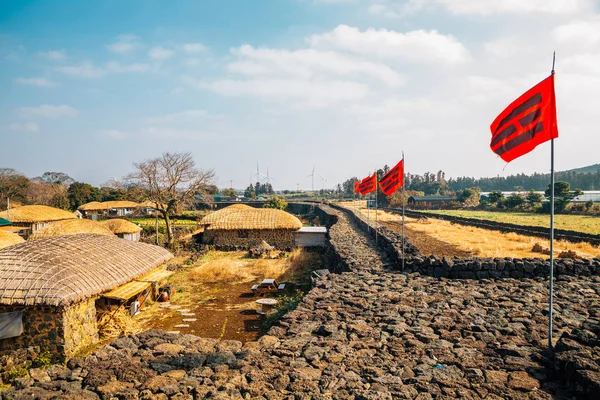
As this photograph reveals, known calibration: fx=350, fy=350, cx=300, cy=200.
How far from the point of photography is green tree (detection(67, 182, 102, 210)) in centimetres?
5344

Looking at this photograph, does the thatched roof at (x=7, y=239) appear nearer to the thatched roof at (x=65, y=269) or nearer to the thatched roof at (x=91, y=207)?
the thatched roof at (x=65, y=269)

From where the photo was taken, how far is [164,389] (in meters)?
4.31

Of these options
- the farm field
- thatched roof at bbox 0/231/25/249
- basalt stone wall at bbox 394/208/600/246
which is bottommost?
the farm field

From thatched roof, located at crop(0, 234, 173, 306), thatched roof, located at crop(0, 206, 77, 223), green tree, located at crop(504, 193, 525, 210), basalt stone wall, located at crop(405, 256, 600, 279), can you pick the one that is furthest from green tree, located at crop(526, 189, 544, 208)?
thatched roof, located at crop(0, 206, 77, 223)

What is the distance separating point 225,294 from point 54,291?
659 cm

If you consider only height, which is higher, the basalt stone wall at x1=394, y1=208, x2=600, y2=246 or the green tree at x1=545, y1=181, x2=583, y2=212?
the green tree at x1=545, y1=181, x2=583, y2=212

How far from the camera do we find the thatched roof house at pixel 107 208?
48.9 metres

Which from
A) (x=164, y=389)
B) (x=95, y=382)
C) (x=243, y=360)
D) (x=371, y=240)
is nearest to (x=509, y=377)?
(x=243, y=360)

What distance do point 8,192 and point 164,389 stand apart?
58.2 meters

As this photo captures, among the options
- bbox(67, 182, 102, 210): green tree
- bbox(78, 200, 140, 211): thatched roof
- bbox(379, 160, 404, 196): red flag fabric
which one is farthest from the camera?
bbox(67, 182, 102, 210): green tree

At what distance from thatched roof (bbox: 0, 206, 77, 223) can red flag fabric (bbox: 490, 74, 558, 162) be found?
3504cm

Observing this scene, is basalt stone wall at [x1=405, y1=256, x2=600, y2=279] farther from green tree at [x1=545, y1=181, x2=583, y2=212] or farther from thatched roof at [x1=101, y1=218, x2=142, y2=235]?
green tree at [x1=545, y1=181, x2=583, y2=212]

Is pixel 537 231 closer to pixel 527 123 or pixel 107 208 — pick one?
pixel 527 123

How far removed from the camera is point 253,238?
24938 millimetres
